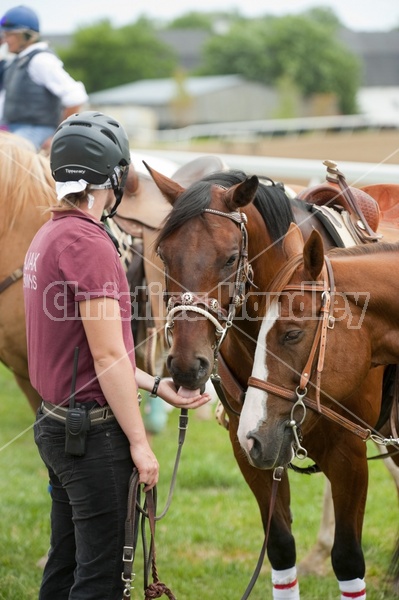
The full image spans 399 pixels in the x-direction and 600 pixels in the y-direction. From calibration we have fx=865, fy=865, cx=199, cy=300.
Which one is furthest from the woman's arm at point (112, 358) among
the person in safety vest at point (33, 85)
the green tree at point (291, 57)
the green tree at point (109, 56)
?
the green tree at point (109, 56)

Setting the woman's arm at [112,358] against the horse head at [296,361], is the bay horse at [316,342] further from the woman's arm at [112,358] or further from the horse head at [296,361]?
the woman's arm at [112,358]

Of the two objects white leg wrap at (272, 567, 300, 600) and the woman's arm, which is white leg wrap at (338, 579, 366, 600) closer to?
white leg wrap at (272, 567, 300, 600)

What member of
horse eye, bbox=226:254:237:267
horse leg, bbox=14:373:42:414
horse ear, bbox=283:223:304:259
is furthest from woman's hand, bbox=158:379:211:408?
horse leg, bbox=14:373:42:414

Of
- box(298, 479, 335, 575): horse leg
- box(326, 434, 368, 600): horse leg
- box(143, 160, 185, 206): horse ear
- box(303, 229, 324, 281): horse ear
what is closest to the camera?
box(303, 229, 324, 281): horse ear

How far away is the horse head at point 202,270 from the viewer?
3.33 m

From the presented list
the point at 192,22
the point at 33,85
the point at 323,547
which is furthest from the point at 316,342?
the point at 192,22

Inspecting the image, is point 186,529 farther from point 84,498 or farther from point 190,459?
point 84,498

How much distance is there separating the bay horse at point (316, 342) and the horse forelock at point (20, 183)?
196 cm

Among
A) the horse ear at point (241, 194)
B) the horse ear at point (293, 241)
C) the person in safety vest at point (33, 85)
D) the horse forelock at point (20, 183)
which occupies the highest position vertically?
the person in safety vest at point (33, 85)

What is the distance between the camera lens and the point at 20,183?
189 inches

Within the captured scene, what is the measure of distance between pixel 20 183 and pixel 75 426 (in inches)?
91.0

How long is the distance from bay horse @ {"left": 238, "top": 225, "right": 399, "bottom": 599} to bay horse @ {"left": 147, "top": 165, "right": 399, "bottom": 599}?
26 centimetres

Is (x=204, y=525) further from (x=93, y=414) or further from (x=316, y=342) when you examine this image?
(x=93, y=414)

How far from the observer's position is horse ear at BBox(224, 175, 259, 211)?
357 cm
